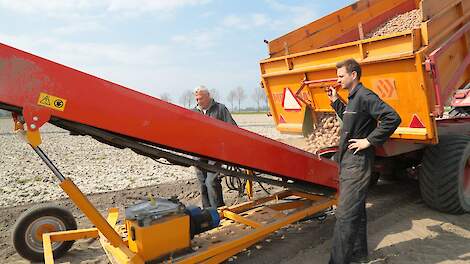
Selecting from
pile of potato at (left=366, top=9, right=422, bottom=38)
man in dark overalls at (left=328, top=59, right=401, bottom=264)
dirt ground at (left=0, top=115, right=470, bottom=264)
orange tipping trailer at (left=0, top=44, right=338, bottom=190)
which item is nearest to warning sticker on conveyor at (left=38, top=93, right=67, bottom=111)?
orange tipping trailer at (left=0, top=44, right=338, bottom=190)

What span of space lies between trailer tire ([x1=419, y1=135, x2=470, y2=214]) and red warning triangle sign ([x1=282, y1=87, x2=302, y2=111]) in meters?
1.63

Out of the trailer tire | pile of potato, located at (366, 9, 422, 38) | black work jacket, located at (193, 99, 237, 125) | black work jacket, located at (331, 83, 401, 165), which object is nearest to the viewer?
black work jacket, located at (331, 83, 401, 165)

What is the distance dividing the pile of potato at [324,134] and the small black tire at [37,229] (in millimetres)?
2945

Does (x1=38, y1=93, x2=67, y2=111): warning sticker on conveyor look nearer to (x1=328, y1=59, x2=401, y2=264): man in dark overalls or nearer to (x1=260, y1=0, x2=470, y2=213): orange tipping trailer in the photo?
(x1=328, y1=59, x2=401, y2=264): man in dark overalls

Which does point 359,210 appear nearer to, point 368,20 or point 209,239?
point 209,239

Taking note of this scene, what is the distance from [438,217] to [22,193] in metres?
6.22

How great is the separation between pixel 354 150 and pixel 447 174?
173 cm

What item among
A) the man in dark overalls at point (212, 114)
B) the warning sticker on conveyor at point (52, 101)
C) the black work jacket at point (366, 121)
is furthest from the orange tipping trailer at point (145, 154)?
the man in dark overalls at point (212, 114)

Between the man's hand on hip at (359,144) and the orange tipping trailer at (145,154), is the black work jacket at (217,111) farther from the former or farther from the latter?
the man's hand on hip at (359,144)

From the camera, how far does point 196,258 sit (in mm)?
2768

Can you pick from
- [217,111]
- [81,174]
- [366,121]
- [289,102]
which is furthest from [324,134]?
[81,174]

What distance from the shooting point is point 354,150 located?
3078 millimetres

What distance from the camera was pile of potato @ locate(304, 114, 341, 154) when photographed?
14.8ft

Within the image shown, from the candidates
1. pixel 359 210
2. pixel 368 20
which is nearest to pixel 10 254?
pixel 359 210
